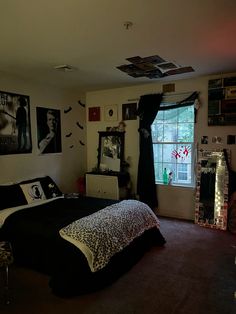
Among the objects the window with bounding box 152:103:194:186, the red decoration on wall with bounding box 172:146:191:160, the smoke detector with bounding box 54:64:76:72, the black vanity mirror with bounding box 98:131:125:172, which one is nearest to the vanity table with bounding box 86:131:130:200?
the black vanity mirror with bounding box 98:131:125:172

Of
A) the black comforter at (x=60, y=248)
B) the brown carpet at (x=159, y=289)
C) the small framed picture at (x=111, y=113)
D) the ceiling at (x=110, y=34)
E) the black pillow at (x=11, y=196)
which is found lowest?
the brown carpet at (x=159, y=289)

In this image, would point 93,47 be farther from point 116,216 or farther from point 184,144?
point 184,144

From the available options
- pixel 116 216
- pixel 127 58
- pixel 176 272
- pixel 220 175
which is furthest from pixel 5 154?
pixel 220 175

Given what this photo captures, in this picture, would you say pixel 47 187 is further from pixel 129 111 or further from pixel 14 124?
pixel 129 111

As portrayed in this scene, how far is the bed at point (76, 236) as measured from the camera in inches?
85.2

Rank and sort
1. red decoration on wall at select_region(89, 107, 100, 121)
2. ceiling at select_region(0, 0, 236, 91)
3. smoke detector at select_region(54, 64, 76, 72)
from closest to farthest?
ceiling at select_region(0, 0, 236, 91) < smoke detector at select_region(54, 64, 76, 72) < red decoration on wall at select_region(89, 107, 100, 121)

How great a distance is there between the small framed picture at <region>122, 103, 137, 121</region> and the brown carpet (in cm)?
246

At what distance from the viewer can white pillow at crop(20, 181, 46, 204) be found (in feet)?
11.5

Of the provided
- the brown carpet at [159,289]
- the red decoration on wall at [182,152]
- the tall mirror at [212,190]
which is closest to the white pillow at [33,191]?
the brown carpet at [159,289]

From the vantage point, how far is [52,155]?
440 centimetres

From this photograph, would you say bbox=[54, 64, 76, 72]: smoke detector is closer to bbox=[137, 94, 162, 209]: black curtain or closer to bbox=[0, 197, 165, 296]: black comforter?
bbox=[137, 94, 162, 209]: black curtain

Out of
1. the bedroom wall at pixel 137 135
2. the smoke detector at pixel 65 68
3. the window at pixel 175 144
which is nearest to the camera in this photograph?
the smoke detector at pixel 65 68

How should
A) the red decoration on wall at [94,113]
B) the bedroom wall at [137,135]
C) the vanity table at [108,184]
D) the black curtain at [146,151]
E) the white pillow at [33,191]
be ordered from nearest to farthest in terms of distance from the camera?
the white pillow at [33,191]
the bedroom wall at [137,135]
the black curtain at [146,151]
the vanity table at [108,184]
the red decoration on wall at [94,113]

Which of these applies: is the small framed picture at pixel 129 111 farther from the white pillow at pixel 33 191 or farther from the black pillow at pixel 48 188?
the white pillow at pixel 33 191
